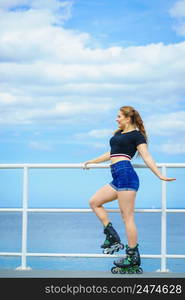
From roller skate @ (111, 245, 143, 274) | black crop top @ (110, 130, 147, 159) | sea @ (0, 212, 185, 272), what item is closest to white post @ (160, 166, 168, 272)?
roller skate @ (111, 245, 143, 274)

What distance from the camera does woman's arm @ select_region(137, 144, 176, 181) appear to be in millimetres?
4457

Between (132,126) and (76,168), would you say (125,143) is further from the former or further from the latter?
(76,168)

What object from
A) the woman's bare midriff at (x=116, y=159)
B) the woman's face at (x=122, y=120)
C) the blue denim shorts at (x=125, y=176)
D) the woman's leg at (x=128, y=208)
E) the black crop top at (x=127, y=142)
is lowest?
the woman's leg at (x=128, y=208)

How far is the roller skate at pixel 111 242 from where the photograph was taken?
458cm

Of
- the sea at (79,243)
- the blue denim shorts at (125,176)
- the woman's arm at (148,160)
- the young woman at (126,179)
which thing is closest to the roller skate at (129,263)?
the young woman at (126,179)

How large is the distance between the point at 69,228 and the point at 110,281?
2905 inches

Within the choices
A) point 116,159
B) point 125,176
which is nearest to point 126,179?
point 125,176

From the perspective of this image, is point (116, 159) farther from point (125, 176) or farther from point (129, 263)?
point (129, 263)

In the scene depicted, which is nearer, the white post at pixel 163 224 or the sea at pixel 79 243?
the white post at pixel 163 224

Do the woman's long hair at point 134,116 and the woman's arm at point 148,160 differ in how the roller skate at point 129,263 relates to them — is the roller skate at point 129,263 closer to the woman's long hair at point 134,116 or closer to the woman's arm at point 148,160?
the woman's arm at point 148,160

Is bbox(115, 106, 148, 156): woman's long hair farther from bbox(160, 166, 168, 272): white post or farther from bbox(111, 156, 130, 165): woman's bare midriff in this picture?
bbox(160, 166, 168, 272): white post

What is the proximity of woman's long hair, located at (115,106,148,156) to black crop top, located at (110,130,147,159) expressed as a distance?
80mm

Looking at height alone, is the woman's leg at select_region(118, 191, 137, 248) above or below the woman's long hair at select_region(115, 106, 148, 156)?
below

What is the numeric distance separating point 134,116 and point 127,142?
9.2 inches
